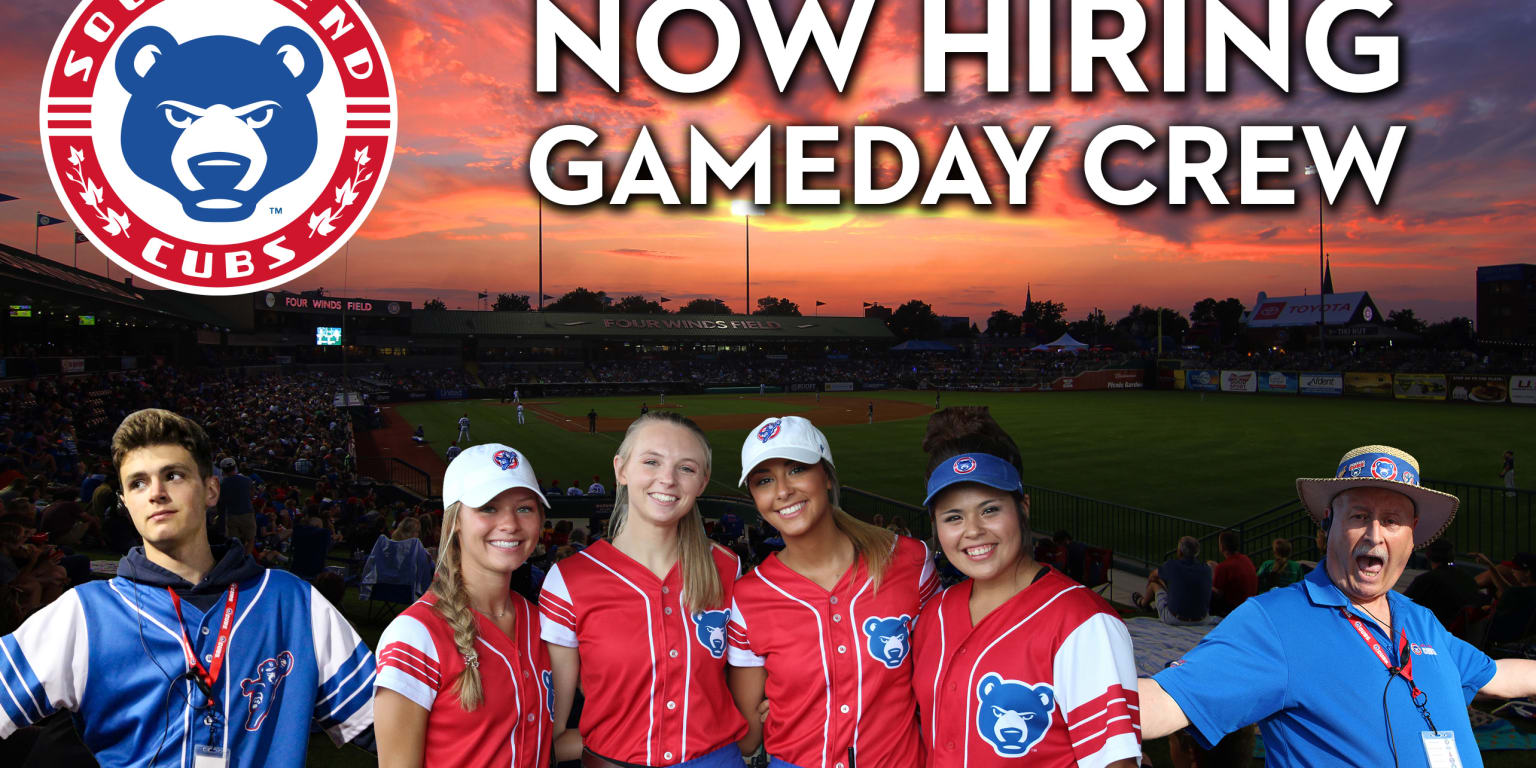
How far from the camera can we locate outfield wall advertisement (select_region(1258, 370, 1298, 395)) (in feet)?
179

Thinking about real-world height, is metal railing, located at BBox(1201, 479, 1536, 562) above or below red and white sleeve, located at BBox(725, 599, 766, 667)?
below

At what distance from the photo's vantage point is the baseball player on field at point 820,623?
3.08m

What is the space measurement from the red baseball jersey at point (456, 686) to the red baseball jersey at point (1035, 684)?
1487 mm

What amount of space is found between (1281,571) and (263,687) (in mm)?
10667

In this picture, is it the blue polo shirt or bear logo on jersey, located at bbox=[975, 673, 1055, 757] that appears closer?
the blue polo shirt

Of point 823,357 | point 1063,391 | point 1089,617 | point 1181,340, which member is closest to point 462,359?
point 823,357

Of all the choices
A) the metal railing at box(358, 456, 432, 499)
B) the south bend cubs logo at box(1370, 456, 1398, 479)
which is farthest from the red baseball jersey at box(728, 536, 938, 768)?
the metal railing at box(358, 456, 432, 499)

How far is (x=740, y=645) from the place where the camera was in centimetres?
330

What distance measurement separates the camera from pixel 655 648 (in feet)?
10.5

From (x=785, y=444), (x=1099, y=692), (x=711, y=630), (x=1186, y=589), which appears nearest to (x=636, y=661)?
(x=711, y=630)

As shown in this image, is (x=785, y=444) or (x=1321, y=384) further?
(x=1321, y=384)

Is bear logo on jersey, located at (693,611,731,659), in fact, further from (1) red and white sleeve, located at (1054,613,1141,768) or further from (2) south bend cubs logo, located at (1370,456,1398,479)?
(2) south bend cubs logo, located at (1370,456,1398,479)

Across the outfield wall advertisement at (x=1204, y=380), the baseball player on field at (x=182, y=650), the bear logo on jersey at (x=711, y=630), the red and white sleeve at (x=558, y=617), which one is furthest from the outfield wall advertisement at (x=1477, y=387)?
the baseball player on field at (x=182, y=650)

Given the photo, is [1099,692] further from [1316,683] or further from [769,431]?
[769,431]
